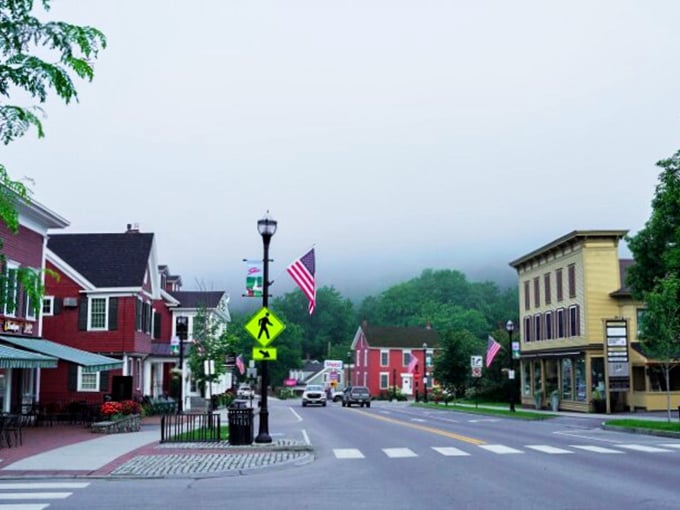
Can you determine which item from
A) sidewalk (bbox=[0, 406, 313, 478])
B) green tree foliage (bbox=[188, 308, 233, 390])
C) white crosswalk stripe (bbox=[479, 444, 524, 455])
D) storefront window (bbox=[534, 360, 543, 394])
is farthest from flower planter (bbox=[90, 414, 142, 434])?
storefront window (bbox=[534, 360, 543, 394])

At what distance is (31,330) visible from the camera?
108 feet

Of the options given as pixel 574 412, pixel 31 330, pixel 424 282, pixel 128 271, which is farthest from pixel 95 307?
pixel 424 282

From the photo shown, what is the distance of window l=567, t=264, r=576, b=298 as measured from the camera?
47438 mm

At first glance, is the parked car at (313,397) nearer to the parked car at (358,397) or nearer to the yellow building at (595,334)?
the parked car at (358,397)

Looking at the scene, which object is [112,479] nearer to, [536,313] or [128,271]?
[128,271]

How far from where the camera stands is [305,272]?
1029 inches

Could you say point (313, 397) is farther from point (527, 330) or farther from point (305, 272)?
point (305, 272)

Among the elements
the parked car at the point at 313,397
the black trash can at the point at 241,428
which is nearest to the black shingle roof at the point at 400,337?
the parked car at the point at 313,397

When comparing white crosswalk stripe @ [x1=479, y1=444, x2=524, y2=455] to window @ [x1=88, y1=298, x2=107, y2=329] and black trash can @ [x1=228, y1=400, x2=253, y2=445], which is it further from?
window @ [x1=88, y1=298, x2=107, y2=329]

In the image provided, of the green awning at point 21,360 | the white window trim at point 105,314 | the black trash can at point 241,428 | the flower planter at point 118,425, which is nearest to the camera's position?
the black trash can at point 241,428

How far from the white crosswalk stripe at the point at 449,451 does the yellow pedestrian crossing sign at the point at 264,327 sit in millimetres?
5104

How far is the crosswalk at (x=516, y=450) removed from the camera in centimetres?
1975

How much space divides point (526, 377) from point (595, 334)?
13.8m

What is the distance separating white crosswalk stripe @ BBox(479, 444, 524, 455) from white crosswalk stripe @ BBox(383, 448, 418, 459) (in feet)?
6.65
